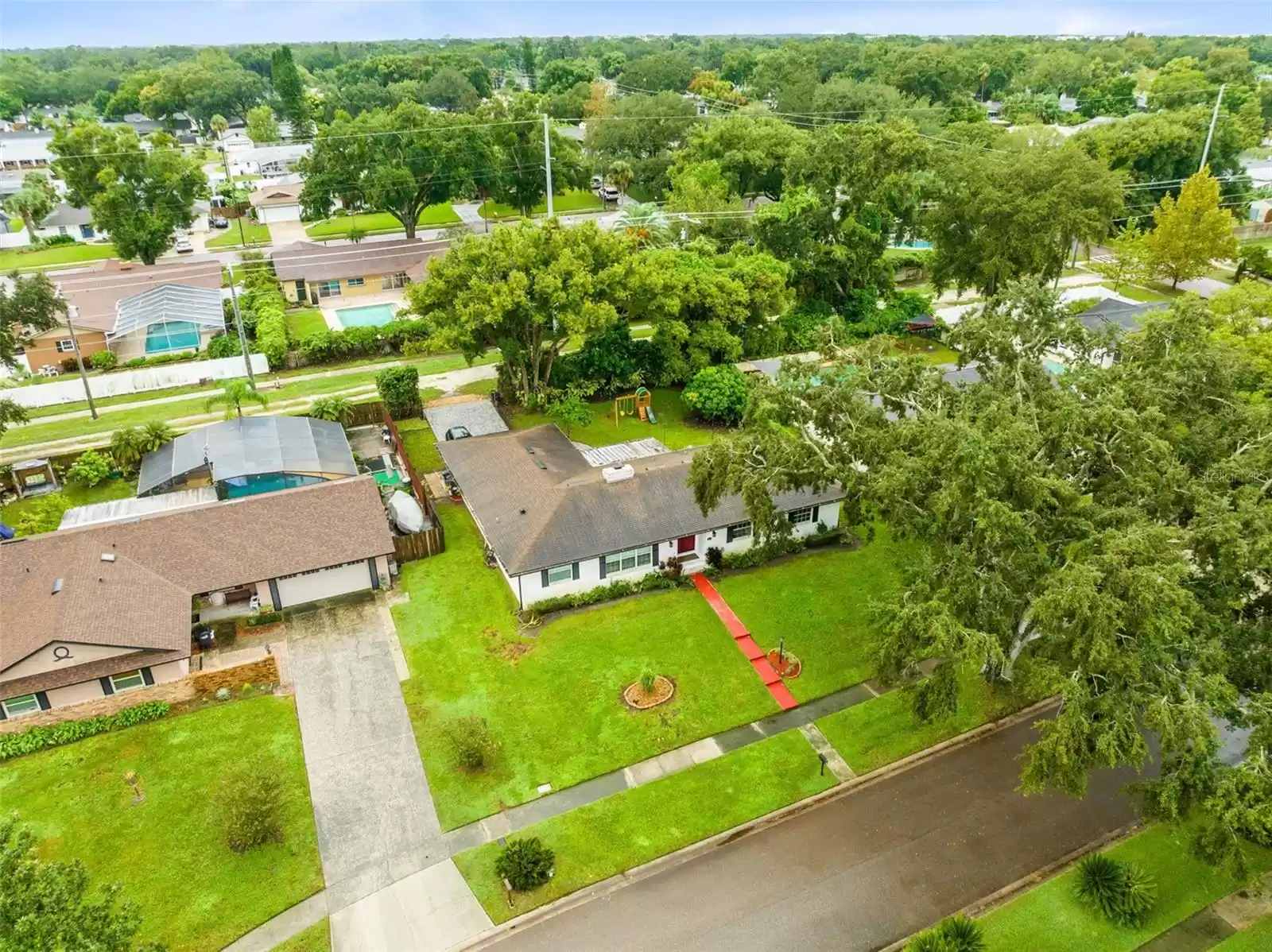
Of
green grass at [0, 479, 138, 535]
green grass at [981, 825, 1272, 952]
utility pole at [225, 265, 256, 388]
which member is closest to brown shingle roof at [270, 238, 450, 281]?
utility pole at [225, 265, 256, 388]

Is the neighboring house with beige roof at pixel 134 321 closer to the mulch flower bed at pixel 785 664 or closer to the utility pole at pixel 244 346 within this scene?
the utility pole at pixel 244 346

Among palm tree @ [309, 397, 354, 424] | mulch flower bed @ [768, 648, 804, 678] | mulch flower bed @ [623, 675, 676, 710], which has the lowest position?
mulch flower bed @ [768, 648, 804, 678]

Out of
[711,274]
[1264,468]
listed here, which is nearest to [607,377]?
[711,274]

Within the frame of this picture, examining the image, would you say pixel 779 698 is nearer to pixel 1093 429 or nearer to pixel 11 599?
pixel 1093 429

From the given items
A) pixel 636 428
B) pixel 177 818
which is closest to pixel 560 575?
pixel 177 818

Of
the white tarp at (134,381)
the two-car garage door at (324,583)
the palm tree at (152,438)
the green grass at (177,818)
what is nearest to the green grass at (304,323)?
the white tarp at (134,381)

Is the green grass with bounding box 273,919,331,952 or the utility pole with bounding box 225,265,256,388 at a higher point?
the utility pole with bounding box 225,265,256,388

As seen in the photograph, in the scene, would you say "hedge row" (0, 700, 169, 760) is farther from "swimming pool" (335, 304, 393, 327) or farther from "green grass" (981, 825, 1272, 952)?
"swimming pool" (335, 304, 393, 327)
